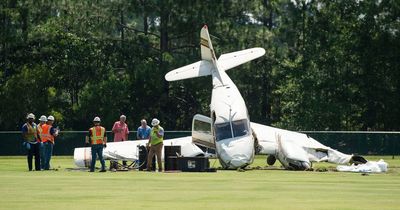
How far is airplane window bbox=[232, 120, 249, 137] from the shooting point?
42781 mm

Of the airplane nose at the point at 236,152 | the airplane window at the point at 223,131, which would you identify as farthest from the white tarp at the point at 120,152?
the airplane nose at the point at 236,152

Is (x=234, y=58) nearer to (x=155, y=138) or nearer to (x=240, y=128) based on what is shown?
(x=240, y=128)

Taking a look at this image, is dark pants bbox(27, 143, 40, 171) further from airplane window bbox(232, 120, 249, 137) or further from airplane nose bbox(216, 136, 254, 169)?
airplane window bbox(232, 120, 249, 137)

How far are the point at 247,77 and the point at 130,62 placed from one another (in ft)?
30.9

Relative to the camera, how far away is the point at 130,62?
77.1 metres

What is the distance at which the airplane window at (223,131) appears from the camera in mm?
42719

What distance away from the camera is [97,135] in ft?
132

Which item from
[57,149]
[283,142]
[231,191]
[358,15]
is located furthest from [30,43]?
[231,191]

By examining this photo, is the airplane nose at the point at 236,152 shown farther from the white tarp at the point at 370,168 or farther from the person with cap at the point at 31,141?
the person with cap at the point at 31,141

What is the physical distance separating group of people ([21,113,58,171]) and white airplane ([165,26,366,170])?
5.92 metres

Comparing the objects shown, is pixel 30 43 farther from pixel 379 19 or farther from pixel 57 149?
pixel 379 19

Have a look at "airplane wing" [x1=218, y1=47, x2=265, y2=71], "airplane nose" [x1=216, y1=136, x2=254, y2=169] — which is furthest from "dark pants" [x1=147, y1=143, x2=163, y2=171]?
"airplane wing" [x1=218, y1=47, x2=265, y2=71]

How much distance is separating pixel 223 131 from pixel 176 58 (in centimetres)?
3309

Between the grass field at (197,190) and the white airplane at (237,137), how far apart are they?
2317 millimetres
